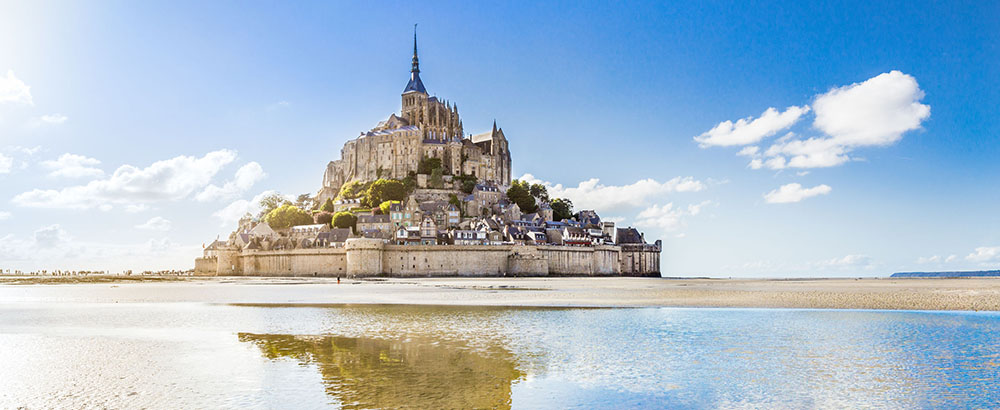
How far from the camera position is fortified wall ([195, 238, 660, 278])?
60.8 meters

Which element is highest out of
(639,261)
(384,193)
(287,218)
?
(384,193)

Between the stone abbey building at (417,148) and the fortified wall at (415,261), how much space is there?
2402 centimetres

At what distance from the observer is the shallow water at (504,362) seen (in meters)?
9.42

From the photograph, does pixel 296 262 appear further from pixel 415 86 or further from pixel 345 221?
pixel 415 86

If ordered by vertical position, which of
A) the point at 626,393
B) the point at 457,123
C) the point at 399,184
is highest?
the point at 457,123

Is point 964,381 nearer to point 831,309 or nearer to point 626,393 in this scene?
point 626,393

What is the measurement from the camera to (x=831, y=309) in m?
23.2

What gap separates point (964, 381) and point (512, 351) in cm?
737

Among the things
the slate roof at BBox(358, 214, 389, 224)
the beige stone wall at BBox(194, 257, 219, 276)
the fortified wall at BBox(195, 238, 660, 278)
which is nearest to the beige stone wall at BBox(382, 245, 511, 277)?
the fortified wall at BBox(195, 238, 660, 278)

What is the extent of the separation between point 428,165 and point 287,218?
61.1 feet

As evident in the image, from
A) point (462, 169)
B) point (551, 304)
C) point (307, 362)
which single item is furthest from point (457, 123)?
point (307, 362)

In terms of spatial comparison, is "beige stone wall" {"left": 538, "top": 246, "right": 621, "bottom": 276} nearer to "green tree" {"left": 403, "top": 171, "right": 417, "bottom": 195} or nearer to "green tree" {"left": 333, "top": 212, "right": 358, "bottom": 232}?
"green tree" {"left": 333, "top": 212, "right": 358, "bottom": 232}

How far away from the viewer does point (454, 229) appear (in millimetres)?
71062

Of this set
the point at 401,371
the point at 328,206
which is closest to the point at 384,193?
the point at 328,206
